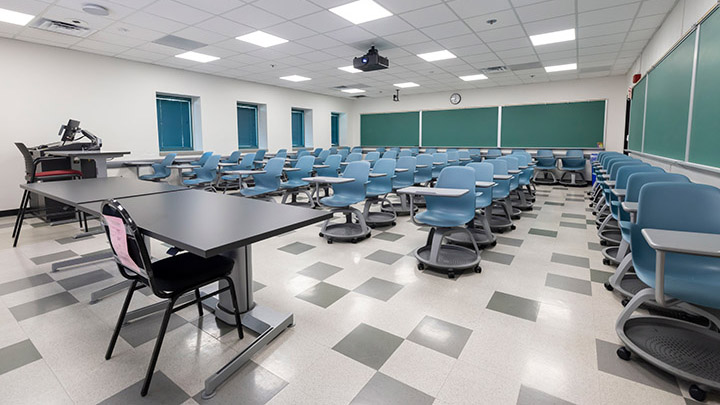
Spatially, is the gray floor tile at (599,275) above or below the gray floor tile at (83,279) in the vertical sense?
above

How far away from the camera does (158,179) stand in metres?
7.89

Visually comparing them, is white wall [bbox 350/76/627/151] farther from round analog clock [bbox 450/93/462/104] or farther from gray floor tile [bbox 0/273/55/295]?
gray floor tile [bbox 0/273/55/295]

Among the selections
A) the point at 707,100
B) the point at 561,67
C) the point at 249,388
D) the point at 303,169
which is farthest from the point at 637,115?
the point at 249,388

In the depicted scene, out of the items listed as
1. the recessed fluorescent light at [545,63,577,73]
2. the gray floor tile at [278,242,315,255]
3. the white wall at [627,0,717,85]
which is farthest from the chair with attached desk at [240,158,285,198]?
the recessed fluorescent light at [545,63,577,73]

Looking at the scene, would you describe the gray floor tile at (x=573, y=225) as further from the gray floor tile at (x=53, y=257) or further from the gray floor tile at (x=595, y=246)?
the gray floor tile at (x=53, y=257)

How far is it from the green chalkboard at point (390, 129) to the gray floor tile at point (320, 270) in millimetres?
9978

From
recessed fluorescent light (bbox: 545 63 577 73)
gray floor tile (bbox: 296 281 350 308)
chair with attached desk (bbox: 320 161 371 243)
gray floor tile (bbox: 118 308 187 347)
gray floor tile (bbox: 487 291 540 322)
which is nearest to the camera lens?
gray floor tile (bbox: 118 308 187 347)

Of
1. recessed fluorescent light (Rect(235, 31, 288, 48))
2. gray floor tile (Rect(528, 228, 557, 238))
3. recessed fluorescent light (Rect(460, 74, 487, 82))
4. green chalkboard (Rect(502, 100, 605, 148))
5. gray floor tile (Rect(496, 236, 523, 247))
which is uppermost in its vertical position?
recessed fluorescent light (Rect(460, 74, 487, 82))

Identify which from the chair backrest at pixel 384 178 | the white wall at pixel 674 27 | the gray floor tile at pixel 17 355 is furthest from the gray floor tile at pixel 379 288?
the white wall at pixel 674 27

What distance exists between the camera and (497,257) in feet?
12.1

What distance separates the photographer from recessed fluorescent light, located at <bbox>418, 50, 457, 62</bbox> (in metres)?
7.04

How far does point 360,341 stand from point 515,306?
→ 48.4 inches

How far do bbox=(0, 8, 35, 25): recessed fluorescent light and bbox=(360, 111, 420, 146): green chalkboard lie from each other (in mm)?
10149

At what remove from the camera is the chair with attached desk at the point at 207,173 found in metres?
7.09
